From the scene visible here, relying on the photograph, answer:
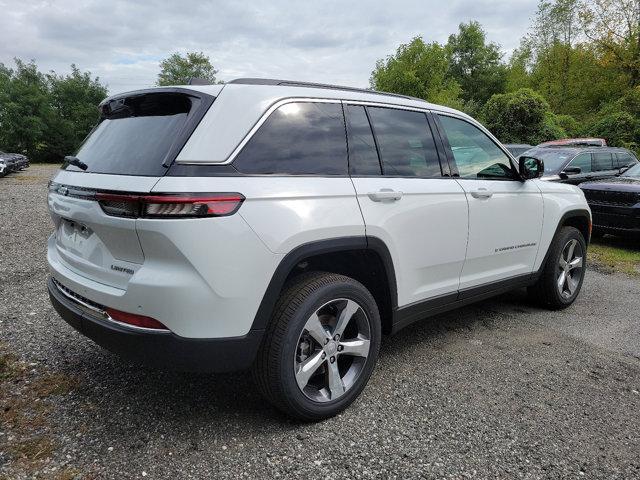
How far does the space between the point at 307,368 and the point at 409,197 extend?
123cm

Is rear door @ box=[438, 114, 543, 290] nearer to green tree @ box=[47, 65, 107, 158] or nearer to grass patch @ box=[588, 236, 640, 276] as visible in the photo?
grass patch @ box=[588, 236, 640, 276]

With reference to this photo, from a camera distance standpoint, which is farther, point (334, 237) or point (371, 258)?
point (371, 258)

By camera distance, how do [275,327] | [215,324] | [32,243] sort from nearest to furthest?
[215,324] → [275,327] → [32,243]

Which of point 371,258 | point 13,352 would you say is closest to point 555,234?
point 371,258

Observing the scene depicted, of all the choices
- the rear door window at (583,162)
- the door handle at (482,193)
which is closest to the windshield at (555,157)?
the rear door window at (583,162)

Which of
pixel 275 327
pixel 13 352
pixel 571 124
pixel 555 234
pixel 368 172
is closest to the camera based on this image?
pixel 275 327

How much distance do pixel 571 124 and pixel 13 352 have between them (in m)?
29.6

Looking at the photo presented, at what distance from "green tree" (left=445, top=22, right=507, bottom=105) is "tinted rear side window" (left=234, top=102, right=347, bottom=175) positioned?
48065mm

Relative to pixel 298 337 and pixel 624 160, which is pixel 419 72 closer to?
pixel 624 160

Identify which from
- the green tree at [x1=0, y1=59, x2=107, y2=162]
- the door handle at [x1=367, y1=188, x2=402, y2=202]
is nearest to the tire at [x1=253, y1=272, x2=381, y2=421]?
the door handle at [x1=367, y1=188, x2=402, y2=202]

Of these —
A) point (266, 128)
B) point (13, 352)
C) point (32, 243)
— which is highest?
point (266, 128)

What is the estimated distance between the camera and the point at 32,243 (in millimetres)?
7102

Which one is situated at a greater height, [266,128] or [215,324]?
[266,128]

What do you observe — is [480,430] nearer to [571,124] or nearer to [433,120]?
[433,120]
